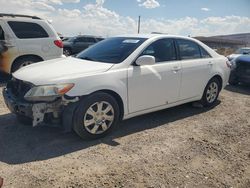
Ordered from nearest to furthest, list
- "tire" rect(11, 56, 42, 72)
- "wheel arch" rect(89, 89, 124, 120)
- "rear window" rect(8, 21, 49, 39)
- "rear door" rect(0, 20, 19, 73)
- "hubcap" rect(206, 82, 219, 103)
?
"wheel arch" rect(89, 89, 124, 120) → "hubcap" rect(206, 82, 219, 103) → "rear door" rect(0, 20, 19, 73) → "tire" rect(11, 56, 42, 72) → "rear window" rect(8, 21, 49, 39)

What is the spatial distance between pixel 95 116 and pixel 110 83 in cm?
52

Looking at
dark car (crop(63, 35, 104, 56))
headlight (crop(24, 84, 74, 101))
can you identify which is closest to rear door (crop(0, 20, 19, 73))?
headlight (crop(24, 84, 74, 101))

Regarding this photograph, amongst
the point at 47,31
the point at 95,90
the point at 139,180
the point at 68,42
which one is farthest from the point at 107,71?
the point at 68,42

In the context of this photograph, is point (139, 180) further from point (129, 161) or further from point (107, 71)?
point (107, 71)

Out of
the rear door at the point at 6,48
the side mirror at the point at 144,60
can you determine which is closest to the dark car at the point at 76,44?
the rear door at the point at 6,48

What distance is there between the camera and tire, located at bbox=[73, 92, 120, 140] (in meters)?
3.82

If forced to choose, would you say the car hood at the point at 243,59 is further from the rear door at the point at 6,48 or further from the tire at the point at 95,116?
the rear door at the point at 6,48

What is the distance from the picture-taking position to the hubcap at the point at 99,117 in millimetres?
3932

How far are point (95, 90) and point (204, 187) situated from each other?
1879 millimetres

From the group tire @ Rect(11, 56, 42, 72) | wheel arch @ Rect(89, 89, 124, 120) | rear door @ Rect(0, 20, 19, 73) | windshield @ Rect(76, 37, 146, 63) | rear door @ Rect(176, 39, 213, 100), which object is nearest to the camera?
wheel arch @ Rect(89, 89, 124, 120)

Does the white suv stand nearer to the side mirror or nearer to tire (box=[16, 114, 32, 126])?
tire (box=[16, 114, 32, 126])

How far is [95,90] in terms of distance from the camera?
12.8ft

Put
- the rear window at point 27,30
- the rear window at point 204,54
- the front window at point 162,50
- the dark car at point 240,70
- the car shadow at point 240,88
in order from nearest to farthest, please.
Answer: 1. the front window at point 162,50
2. the rear window at point 204,54
3. the rear window at point 27,30
4. the car shadow at point 240,88
5. the dark car at point 240,70

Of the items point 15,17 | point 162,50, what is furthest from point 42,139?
point 15,17
